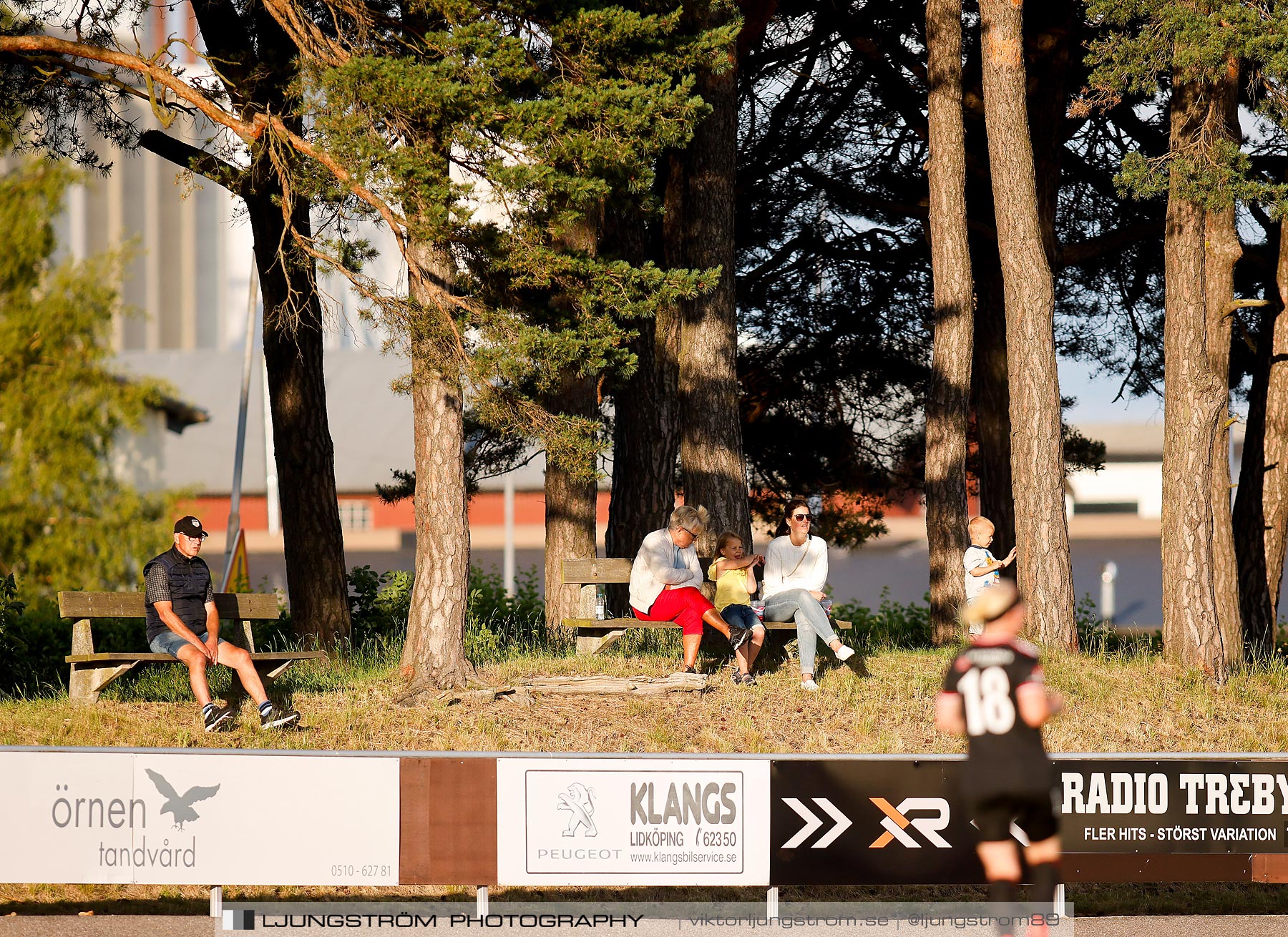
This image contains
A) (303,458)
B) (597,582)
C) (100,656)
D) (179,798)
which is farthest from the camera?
(303,458)

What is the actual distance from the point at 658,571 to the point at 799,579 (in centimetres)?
118

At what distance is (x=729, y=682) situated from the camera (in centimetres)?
1068

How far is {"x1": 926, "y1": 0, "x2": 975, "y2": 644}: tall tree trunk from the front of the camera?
631 inches

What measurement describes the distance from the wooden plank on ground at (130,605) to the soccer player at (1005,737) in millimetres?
6367

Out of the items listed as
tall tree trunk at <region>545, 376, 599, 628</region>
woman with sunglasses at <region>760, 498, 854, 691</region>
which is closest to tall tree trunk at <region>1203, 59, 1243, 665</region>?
woman with sunglasses at <region>760, 498, 854, 691</region>

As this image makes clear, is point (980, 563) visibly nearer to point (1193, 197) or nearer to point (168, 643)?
point (1193, 197)

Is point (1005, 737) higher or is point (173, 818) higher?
point (1005, 737)

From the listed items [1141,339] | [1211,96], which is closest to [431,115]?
[1211,96]

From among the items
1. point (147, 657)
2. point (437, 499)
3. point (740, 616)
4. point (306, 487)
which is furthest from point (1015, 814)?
point (306, 487)

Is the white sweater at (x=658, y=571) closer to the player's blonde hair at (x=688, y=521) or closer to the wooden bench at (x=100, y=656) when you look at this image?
the player's blonde hair at (x=688, y=521)

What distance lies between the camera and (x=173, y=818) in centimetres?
748

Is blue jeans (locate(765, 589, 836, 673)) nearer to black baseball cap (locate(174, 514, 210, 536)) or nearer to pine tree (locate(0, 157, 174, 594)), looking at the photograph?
black baseball cap (locate(174, 514, 210, 536))

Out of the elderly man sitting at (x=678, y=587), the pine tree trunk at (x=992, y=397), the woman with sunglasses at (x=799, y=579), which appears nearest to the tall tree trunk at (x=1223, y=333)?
the woman with sunglasses at (x=799, y=579)

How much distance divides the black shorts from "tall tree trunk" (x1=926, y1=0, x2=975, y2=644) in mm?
10755
